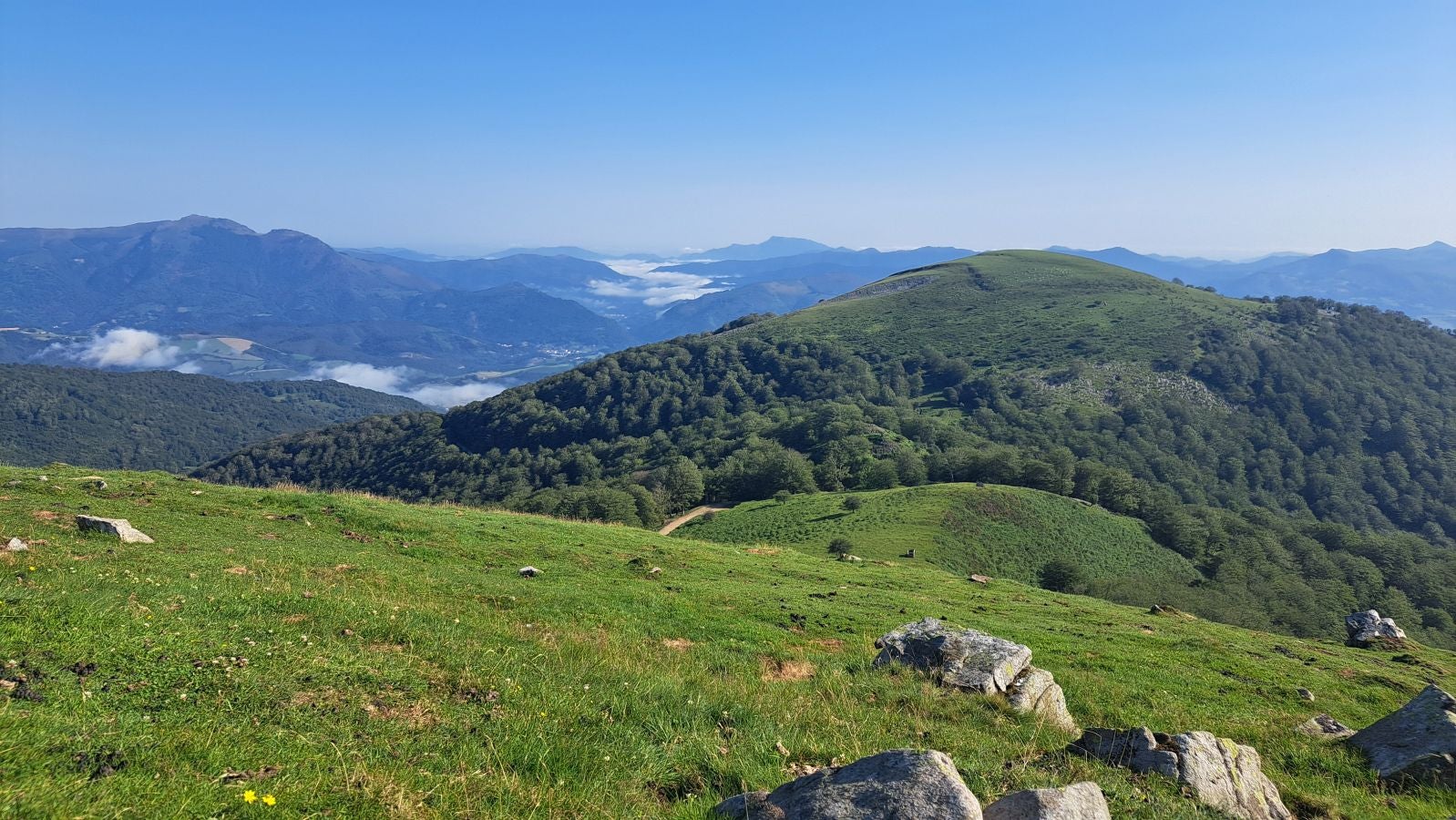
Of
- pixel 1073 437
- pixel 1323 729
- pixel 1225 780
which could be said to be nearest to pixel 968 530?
pixel 1323 729

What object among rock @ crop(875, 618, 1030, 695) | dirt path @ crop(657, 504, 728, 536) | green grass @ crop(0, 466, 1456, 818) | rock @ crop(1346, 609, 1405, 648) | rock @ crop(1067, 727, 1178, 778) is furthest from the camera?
dirt path @ crop(657, 504, 728, 536)

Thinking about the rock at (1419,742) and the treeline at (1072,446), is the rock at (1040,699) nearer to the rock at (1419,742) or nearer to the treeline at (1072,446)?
the rock at (1419,742)

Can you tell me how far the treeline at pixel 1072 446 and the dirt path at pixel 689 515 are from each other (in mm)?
2666

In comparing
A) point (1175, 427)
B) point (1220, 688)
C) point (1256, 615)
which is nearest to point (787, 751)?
point (1220, 688)

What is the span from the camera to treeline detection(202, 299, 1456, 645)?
3098 inches

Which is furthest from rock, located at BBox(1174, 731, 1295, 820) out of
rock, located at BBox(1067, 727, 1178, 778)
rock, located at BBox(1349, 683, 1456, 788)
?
rock, located at BBox(1349, 683, 1456, 788)

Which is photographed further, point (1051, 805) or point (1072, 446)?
point (1072, 446)

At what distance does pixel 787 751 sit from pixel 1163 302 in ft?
778

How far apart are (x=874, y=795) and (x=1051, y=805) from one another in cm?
173

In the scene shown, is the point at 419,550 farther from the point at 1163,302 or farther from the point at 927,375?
the point at 1163,302

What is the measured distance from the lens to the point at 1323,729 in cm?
1339

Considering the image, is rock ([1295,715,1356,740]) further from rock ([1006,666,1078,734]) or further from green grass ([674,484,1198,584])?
green grass ([674,484,1198,584])

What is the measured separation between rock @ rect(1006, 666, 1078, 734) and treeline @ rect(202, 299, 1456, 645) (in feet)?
174

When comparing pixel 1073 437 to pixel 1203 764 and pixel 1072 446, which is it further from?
pixel 1203 764
